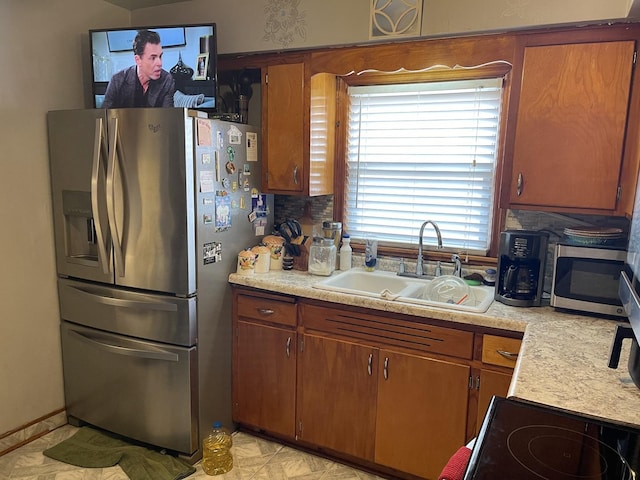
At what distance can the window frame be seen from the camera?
242 centimetres

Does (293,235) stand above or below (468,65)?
below

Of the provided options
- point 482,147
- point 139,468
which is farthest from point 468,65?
point 139,468

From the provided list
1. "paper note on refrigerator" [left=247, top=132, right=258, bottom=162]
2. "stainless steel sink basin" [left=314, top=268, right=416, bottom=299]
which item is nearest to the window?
"stainless steel sink basin" [left=314, top=268, right=416, bottom=299]

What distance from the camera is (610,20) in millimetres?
1913

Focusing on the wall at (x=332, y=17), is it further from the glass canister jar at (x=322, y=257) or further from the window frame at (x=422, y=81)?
the glass canister jar at (x=322, y=257)

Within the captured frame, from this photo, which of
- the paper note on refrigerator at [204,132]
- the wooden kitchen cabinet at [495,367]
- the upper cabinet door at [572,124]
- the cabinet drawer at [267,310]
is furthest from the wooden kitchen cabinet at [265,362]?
the upper cabinet door at [572,124]

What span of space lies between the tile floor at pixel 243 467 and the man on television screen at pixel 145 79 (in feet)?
6.37

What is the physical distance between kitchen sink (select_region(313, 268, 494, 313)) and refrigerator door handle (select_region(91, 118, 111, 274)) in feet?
3.57

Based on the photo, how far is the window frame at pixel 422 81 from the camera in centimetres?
242

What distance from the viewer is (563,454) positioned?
3.25ft

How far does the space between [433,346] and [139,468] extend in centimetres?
159

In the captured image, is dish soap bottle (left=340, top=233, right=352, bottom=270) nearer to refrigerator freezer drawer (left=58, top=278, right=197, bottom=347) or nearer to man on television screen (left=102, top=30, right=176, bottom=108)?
refrigerator freezer drawer (left=58, top=278, right=197, bottom=347)

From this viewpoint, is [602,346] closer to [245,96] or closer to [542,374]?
[542,374]

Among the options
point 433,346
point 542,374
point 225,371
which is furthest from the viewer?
point 225,371
